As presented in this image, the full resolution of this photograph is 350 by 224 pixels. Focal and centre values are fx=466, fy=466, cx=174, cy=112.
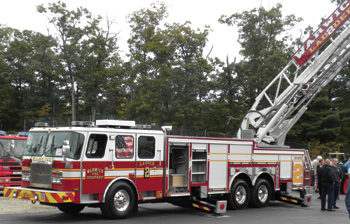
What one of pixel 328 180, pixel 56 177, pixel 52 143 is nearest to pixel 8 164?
pixel 52 143

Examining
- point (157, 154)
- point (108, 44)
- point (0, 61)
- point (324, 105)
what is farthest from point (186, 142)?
point (0, 61)

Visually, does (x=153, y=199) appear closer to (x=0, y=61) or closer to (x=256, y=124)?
(x=256, y=124)

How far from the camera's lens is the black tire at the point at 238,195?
14445 millimetres

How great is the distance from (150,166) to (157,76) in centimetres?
2944

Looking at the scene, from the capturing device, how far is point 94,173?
11.3 metres

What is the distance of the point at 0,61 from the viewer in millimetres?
50094

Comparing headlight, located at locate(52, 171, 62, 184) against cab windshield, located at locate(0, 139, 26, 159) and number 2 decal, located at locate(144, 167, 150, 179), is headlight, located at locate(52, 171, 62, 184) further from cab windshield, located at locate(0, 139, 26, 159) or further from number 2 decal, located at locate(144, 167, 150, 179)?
cab windshield, located at locate(0, 139, 26, 159)

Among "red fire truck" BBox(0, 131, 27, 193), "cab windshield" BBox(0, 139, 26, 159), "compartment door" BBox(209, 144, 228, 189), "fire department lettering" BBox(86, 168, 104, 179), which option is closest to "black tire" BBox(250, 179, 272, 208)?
"compartment door" BBox(209, 144, 228, 189)

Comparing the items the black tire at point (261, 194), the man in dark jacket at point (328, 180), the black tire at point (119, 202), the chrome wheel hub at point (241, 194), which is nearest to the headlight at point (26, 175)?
the black tire at point (119, 202)

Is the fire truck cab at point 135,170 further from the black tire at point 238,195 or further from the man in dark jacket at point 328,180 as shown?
the man in dark jacket at point 328,180

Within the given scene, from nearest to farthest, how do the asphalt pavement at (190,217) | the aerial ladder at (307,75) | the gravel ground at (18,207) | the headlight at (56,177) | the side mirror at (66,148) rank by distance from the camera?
1. the side mirror at (66,148)
2. the headlight at (56,177)
3. the asphalt pavement at (190,217)
4. the gravel ground at (18,207)
5. the aerial ladder at (307,75)

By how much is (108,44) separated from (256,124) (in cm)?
3428

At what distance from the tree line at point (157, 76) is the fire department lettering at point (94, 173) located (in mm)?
24716

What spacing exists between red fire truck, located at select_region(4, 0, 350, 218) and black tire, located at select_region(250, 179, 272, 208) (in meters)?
0.03
